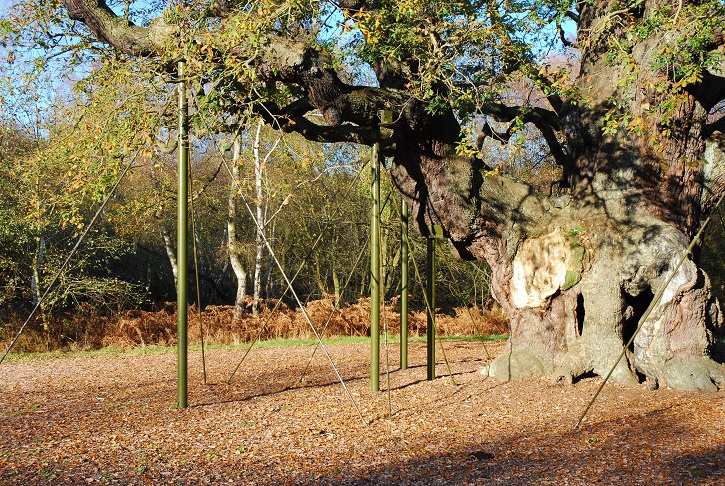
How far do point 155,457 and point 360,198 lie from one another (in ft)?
37.2

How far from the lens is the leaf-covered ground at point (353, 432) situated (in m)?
4.27

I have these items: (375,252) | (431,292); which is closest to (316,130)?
(375,252)

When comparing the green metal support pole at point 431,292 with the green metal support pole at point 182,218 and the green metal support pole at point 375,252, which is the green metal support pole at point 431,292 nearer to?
the green metal support pole at point 375,252

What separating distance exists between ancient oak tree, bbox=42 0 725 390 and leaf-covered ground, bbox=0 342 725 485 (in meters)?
0.64

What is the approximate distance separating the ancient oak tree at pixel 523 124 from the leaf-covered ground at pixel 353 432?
638mm

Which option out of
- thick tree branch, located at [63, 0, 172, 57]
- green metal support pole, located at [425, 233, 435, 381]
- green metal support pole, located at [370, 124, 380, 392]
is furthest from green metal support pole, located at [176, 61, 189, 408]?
green metal support pole, located at [425, 233, 435, 381]

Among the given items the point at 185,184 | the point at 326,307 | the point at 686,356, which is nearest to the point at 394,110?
the point at 185,184

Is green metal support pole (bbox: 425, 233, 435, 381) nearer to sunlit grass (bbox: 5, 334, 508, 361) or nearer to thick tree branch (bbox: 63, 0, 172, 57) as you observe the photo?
sunlit grass (bbox: 5, 334, 508, 361)

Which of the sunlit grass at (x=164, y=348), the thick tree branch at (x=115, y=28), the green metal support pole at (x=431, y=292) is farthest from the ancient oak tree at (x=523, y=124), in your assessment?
the sunlit grass at (x=164, y=348)

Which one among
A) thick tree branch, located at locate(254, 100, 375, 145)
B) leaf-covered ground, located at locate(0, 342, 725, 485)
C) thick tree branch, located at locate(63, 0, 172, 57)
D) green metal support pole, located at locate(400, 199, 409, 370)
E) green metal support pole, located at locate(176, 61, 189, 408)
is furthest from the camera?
thick tree branch, located at locate(254, 100, 375, 145)

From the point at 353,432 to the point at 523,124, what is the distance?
3.62m

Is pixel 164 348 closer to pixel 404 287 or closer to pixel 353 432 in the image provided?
pixel 404 287

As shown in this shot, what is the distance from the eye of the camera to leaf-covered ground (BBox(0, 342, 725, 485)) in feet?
14.0

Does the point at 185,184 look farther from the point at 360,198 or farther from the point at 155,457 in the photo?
the point at 360,198
